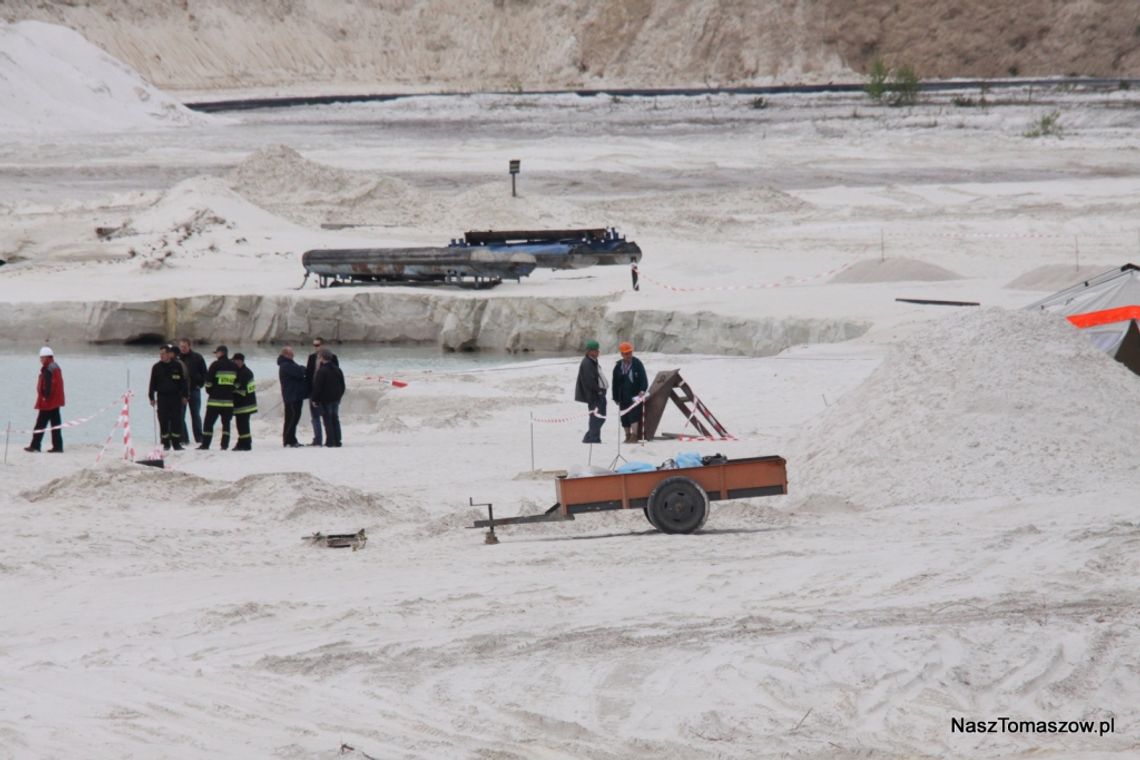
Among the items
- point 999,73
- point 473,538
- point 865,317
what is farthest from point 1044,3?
point 473,538

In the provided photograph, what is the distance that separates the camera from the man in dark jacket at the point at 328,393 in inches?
605

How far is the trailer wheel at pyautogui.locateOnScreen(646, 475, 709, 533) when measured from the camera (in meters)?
10.6

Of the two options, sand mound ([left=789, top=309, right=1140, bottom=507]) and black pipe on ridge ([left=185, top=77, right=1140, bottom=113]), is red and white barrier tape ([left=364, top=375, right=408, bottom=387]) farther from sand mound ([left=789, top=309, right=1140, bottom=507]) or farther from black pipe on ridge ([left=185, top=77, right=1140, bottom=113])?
black pipe on ridge ([left=185, top=77, right=1140, bottom=113])

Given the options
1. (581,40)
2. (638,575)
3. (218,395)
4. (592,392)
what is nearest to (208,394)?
(218,395)

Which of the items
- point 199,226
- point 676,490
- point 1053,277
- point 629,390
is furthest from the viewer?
point 199,226

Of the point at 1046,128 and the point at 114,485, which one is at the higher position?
the point at 1046,128

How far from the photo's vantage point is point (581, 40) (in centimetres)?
8300

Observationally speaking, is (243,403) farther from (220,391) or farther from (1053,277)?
(1053,277)

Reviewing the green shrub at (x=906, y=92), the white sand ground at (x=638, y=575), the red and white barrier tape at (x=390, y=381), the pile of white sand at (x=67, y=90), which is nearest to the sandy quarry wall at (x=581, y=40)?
the pile of white sand at (x=67, y=90)

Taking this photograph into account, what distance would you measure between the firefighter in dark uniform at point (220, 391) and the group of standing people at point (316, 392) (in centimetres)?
48

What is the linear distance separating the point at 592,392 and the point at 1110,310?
5662mm

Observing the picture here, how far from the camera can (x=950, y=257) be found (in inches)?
1128

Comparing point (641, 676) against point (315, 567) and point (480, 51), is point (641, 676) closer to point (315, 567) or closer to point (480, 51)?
point (315, 567)

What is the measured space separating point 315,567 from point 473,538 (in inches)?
52.7
